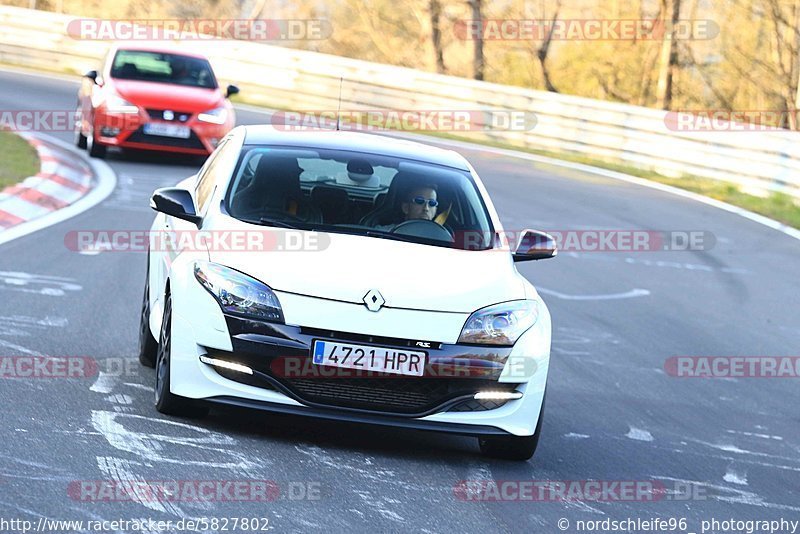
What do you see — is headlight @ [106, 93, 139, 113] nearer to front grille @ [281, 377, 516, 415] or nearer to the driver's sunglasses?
the driver's sunglasses

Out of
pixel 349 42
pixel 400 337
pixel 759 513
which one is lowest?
pixel 349 42

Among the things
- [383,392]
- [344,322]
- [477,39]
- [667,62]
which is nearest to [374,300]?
[344,322]

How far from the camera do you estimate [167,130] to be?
64.1 ft

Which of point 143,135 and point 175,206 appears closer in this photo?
point 175,206

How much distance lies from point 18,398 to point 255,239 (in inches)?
53.0

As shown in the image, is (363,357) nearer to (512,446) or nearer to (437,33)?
(512,446)

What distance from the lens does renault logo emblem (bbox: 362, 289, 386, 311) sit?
20.5 feet

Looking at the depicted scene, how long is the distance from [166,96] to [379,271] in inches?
550

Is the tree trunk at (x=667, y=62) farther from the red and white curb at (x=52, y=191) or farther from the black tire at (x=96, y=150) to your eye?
the red and white curb at (x=52, y=191)

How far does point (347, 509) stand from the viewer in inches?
214

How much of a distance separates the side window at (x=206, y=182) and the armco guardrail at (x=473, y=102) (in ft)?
47.5

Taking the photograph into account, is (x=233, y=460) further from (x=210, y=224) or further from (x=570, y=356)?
(x=570, y=356)

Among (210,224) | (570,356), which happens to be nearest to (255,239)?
(210,224)

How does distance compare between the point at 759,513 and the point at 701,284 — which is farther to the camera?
the point at 701,284
